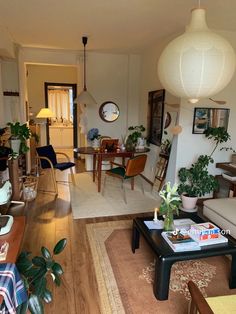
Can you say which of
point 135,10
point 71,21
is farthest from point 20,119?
point 135,10

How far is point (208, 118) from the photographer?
12.3ft

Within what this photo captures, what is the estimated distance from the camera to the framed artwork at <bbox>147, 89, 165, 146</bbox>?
4.44 meters

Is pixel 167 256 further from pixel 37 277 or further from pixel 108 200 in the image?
pixel 108 200

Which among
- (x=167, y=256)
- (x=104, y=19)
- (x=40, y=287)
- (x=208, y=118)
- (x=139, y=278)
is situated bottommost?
(x=139, y=278)

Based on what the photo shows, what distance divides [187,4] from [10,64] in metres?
3.64

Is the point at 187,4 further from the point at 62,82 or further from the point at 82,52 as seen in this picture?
the point at 62,82

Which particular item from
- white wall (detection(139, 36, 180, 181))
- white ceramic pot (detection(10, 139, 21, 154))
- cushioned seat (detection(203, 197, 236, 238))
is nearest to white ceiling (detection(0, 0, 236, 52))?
white wall (detection(139, 36, 180, 181))

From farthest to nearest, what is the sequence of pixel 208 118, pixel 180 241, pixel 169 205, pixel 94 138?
pixel 94 138 → pixel 208 118 → pixel 169 205 → pixel 180 241

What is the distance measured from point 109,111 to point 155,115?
1416mm

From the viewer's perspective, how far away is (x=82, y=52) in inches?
212

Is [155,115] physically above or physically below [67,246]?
above

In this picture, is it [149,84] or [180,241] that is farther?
[149,84]

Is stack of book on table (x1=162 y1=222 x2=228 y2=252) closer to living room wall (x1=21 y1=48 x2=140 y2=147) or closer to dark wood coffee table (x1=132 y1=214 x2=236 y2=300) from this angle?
dark wood coffee table (x1=132 y1=214 x2=236 y2=300)

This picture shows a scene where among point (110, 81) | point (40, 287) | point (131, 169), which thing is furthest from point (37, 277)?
point (110, 81)
